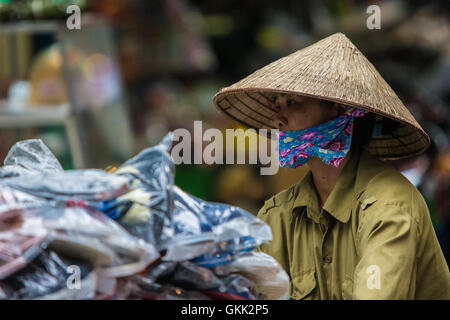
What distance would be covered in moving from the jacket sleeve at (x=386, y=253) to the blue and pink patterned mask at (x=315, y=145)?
0.78 feet

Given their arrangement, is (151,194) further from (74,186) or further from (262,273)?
(262,273)

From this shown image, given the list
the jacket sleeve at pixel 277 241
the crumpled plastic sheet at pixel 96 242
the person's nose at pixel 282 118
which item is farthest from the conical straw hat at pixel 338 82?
the crumpled plastic sheet at pixel 96 242

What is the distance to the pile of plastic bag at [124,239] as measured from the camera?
130 cm

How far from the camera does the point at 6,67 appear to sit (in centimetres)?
385

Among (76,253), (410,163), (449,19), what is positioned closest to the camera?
(76,253)

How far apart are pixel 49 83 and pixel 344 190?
7.40ft

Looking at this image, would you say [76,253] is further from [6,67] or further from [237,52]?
[237,52]

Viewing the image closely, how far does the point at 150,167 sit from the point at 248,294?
1.26ft

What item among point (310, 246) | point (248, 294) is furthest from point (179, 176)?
point (248, 294)

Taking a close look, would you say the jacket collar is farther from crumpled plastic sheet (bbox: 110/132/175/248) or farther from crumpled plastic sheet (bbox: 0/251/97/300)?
crumpled plastic sheet (bbox: 0/251/97/300)

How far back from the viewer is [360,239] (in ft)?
6.03

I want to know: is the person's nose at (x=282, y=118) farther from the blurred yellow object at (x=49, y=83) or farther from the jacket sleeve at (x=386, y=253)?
the blurred yellow object at (x=49, y=83)

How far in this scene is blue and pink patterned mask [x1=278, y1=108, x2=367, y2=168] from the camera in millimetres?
1999

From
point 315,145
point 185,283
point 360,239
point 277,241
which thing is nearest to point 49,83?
point 277,241
